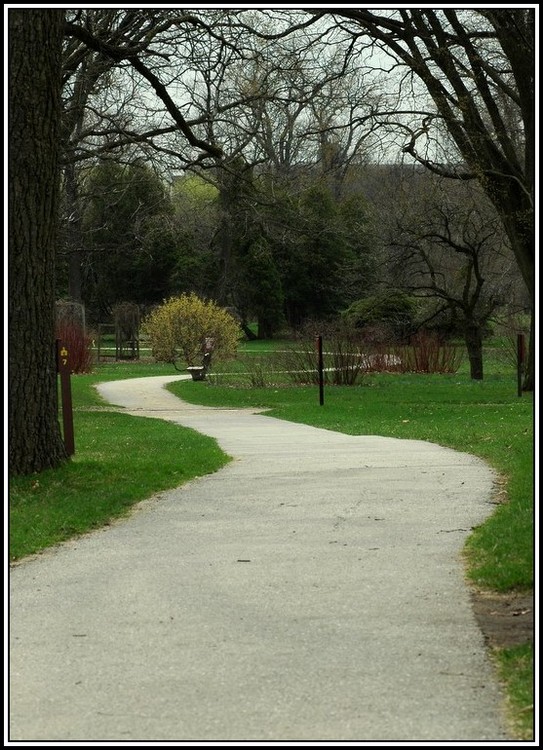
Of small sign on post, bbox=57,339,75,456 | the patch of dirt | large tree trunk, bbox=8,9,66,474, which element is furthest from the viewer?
small sign on post, bbox=57,339,75,456

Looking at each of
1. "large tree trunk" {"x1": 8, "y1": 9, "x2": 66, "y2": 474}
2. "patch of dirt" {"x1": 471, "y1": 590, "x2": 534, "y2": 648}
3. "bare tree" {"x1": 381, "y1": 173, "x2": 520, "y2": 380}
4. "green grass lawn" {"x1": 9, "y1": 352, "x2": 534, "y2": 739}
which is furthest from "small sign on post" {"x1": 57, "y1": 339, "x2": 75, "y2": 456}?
"bare tree" {"x1": 381, "y1": 173, "x2": 520, "y2": 380}

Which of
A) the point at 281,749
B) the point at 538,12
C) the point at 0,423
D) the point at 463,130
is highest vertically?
the point at 463,130

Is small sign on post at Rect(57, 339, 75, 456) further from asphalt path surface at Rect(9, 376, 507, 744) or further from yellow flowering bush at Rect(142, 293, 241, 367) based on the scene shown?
yellow flowering bush at Rect(142, 293, 241, 367)

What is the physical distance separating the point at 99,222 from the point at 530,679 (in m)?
52.9

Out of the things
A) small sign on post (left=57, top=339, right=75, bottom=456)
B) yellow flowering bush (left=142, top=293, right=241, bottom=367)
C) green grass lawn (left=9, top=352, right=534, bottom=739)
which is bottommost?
green grass lawn (left=9, top=352, right=534, bottom=739)

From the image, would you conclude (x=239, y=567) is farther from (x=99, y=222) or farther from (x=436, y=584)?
(x=99, y=222)

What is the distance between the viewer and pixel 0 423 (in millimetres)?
A: 11773

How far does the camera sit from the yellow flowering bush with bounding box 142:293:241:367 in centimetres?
4028

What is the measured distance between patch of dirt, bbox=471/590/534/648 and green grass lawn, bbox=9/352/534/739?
0.64 feet

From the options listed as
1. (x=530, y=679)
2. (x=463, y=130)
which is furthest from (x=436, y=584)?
(x=463, y=130)

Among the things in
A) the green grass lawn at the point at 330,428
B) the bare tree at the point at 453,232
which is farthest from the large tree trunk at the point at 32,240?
the bare tree at the point at 453,232

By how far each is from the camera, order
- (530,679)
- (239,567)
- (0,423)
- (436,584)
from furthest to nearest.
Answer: (0,423), (239,567), (436,584), (530,679)

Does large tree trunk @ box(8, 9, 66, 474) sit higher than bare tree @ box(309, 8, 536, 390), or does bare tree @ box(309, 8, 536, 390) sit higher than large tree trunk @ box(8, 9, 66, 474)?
bare tree @ box(309, 8, 536, 390)

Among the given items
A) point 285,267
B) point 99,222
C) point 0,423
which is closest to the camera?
point 0,423
